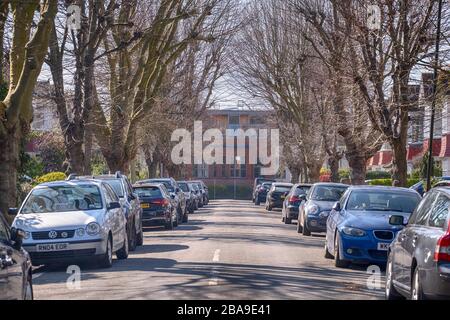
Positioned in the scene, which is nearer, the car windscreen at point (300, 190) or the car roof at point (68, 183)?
the car roof at point (68, 183)

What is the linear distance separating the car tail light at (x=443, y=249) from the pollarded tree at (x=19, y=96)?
46.8ft

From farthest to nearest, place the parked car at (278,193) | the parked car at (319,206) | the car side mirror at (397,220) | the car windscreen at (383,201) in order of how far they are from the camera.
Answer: the parked car at (278,193) < the parked car at (319,206) < the car windscreen at (383,201) < the car side mirror at (397,220)

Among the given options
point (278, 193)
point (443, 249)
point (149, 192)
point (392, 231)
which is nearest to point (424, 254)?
point (443, 249)

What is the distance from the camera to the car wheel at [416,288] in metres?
10.4

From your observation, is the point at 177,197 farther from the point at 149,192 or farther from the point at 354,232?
the point at 354,232

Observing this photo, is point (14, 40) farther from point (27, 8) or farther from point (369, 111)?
point (369, 111)

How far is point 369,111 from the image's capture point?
28531mm

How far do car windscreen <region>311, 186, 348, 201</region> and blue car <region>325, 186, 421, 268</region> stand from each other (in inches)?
320

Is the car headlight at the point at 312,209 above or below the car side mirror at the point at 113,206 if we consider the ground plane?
below

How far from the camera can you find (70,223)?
55.9 feet

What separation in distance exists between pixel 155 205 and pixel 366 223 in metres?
14.1

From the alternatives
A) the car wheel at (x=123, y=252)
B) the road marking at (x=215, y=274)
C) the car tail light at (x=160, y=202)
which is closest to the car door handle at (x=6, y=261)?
the road marking at (x=215, y=274)

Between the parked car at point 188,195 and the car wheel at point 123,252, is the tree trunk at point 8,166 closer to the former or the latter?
the car wheel at point 123,252
